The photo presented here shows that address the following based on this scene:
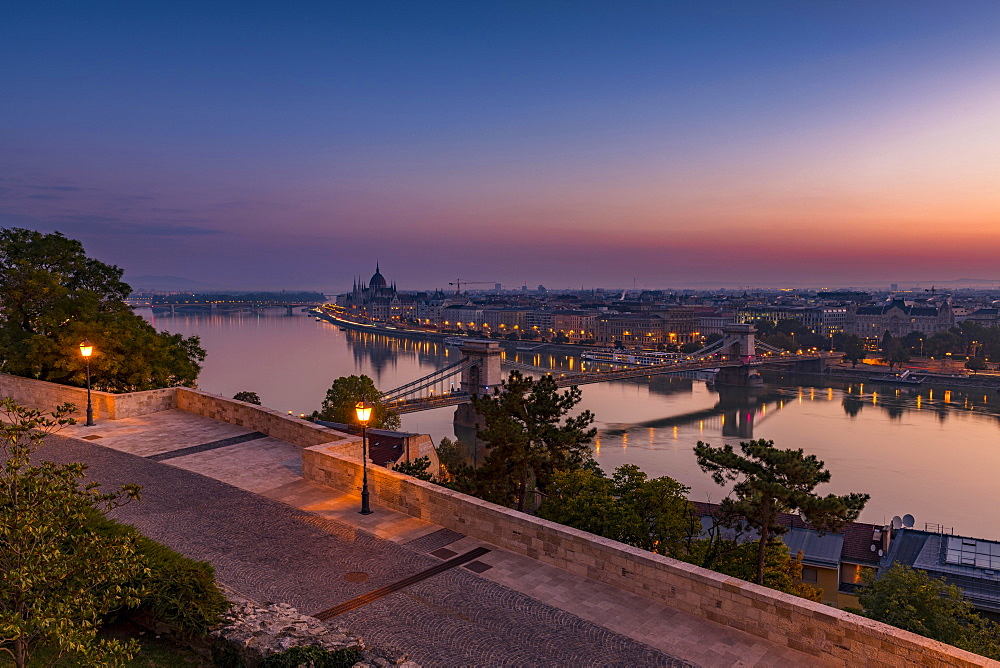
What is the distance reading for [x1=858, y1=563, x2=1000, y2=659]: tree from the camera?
16047 millimetres

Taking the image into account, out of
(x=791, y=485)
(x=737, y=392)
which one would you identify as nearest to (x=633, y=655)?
(x=791, y=485)

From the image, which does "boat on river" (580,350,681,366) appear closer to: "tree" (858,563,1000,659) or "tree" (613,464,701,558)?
"tree" (858,563,1000,659)

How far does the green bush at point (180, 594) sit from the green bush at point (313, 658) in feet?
3.27

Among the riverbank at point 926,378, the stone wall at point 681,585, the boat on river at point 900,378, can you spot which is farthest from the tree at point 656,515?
the boat on river at point 900,378

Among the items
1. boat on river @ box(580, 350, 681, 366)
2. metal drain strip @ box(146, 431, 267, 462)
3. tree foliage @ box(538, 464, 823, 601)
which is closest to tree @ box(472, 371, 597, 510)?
tree foliage @ box(538, 464, 823, 601)

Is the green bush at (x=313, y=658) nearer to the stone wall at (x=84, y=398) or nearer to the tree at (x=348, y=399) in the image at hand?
the stone wall at (x=84, y=398)

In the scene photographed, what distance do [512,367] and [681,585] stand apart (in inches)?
3162

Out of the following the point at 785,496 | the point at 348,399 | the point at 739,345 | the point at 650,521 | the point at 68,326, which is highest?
the point at 68,326

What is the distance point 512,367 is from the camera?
289 feet

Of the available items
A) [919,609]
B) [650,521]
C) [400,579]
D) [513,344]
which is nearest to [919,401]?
[919,609]

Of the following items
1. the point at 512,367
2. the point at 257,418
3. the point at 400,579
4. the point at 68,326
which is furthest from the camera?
the point at 512,367

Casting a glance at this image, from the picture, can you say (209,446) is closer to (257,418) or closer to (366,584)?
(257,418)

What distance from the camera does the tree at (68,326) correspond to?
18078mm

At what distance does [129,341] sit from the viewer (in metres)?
18.6
